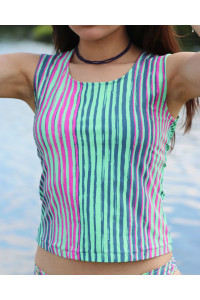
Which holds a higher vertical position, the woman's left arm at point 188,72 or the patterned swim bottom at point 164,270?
the woman's left arm at point 188,72

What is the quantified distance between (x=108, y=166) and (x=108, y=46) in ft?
1.01

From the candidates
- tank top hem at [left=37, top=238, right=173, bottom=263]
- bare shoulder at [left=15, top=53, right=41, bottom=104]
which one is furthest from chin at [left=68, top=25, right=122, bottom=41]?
tank top hem at [left=37, top=238, right=173, bottom=263]

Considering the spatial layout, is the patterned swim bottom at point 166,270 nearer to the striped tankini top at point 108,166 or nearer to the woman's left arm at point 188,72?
the striped tankini top at point 108,166

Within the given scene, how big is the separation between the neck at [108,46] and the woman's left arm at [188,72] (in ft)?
0.50

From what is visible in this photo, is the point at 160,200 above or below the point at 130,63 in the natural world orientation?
below

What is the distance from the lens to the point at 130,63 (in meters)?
1.39

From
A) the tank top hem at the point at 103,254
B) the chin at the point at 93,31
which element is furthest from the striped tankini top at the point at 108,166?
the chin at the point at 93,31

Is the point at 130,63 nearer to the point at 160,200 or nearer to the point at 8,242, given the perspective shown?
the point at 160,200

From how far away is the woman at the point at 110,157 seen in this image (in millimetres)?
1284

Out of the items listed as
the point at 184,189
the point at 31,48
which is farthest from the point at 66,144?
the point at 31,48

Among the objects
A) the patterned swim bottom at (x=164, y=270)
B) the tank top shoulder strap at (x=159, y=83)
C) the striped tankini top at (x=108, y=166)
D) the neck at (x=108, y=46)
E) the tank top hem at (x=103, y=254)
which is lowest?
the patterned swim bottom at (x=164, y=270)

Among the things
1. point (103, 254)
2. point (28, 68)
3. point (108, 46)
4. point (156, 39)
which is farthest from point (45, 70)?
point (103, 254)

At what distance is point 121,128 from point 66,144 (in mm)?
132

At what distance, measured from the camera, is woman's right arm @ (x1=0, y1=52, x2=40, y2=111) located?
1457mm
